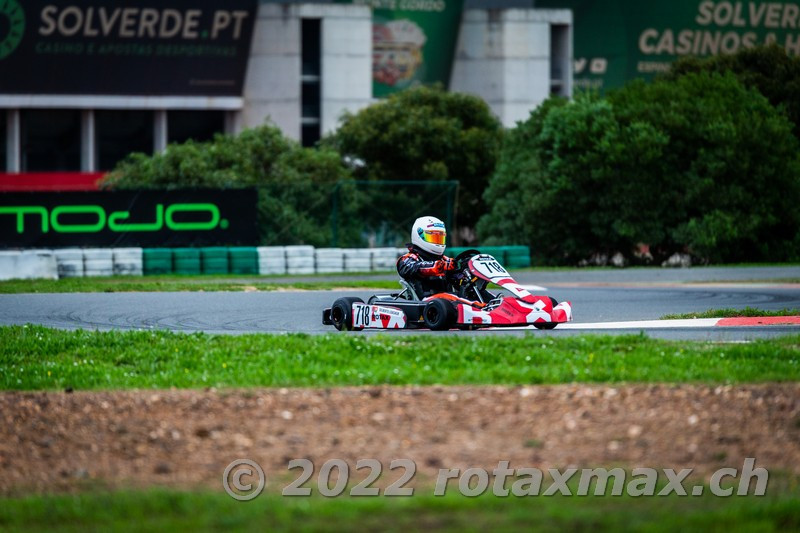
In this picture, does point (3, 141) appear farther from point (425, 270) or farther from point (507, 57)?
point (425, 270)

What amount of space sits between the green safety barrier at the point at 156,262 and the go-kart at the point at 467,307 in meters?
15.4

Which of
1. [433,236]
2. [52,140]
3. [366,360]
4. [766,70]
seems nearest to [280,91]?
[52,140]

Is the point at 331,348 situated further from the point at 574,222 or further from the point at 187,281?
the point at 574,222

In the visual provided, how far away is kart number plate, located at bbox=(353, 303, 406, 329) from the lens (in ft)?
51.2

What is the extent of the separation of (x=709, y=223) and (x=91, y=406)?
91.4ft

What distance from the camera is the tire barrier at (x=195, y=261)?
93.8ft

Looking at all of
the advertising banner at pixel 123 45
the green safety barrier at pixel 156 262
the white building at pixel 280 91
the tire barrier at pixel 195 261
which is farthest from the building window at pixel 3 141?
the green safety barrier at pixel 156 262

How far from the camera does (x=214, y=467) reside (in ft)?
25.5

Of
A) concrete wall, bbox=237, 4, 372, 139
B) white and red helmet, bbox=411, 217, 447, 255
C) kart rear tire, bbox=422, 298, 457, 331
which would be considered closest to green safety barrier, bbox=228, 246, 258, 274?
white and red helmet, bbox=411, 217, 447, 255

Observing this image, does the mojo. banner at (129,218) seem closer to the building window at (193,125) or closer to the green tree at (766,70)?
the green tree at (766,70)

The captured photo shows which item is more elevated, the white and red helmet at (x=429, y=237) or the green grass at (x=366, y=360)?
the white and red helmet at (x=429, y=237)

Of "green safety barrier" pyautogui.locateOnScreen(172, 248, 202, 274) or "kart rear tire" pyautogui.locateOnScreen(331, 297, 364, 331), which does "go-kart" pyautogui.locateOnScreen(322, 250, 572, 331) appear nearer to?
"kart rear tire" pyautogui.locateOnScreen(331, 297, 364, 331)

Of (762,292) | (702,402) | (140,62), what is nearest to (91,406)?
(702,402)

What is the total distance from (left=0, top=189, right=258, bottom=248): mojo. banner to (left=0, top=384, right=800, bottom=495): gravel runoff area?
72.5ft
